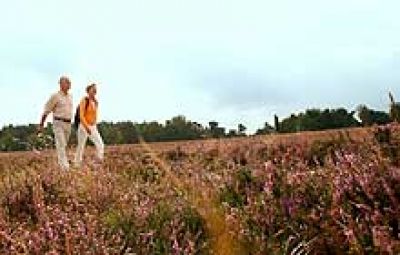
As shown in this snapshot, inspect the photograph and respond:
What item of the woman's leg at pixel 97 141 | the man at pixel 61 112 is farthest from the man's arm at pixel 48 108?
the woman's leg at pixel 97 141

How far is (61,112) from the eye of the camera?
1792cm

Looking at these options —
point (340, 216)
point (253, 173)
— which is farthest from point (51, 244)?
point (253, 173)

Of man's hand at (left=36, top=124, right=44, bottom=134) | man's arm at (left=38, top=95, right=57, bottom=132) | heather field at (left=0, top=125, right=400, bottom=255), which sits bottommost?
heather field at (left=0, top=125, right=400, bottom=255)

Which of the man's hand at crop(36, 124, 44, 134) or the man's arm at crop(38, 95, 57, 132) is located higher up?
the man's arm at crop(38, 95, 57, 132)

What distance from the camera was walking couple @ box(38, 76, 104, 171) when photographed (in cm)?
1784

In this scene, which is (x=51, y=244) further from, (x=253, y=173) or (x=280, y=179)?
(x=253, y=173)

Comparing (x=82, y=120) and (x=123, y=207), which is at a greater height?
(x=82, y=120)

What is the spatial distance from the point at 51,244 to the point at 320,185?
1.66 metres

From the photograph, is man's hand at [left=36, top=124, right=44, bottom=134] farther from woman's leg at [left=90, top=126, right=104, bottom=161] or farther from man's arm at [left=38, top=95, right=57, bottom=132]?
woman's leg at [left=90, top=126, right=104, bottom=161]

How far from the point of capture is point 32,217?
7.16 m

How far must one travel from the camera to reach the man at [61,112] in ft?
58.4

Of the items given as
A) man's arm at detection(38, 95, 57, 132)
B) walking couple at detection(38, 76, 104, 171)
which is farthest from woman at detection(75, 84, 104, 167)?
man's arm at detection(38, 95, 57, 132)

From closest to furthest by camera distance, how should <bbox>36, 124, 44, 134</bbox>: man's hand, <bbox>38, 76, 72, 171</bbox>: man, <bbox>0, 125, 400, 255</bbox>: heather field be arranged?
<bbox>0, 125, 400, 255</bbox>: heather field
<bbox>36, 124, 44, 134</bbox>: man's hand
<bbox>38, 76, 72, 171</bbox>: man

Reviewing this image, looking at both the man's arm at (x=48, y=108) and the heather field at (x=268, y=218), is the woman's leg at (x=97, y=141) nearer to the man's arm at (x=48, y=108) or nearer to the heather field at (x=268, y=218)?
the man's arm at (x=48, y=108)
